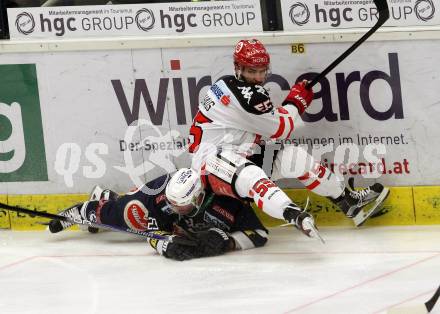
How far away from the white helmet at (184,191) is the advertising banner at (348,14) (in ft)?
3.33

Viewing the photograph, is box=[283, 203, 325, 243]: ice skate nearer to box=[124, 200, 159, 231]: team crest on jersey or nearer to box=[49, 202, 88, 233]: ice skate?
box=[124, 200, 159, 231]: team crest on jersey

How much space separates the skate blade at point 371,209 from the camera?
21.0 ft

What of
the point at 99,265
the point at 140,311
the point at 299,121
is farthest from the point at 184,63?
the point at 140,311

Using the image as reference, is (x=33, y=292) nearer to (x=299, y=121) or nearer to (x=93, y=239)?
(x=93, y=239)

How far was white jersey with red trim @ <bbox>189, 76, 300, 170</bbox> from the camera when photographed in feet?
20.2

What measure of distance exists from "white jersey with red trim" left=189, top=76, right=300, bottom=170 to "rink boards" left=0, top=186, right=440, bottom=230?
526 mm

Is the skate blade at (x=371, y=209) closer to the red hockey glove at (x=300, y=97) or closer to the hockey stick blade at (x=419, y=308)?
the red hockey glove at (x=300, y=97)

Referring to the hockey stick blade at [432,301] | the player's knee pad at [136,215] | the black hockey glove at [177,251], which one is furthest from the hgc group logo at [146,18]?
the hockey stick blade at [432,301]

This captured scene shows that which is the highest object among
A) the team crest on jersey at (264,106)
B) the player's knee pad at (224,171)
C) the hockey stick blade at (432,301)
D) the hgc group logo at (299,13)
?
the hgc group logo at (299,13)

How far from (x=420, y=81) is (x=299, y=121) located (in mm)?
695

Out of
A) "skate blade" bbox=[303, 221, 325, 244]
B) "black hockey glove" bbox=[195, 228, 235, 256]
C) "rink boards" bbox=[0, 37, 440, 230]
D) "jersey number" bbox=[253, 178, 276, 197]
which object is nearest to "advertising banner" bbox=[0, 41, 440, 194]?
"rink boards" bbox=[0, 37, 440, 230]

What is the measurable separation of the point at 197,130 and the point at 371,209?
3.45 feet

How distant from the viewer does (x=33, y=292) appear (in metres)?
5.75

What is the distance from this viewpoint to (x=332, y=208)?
659 centimetres
